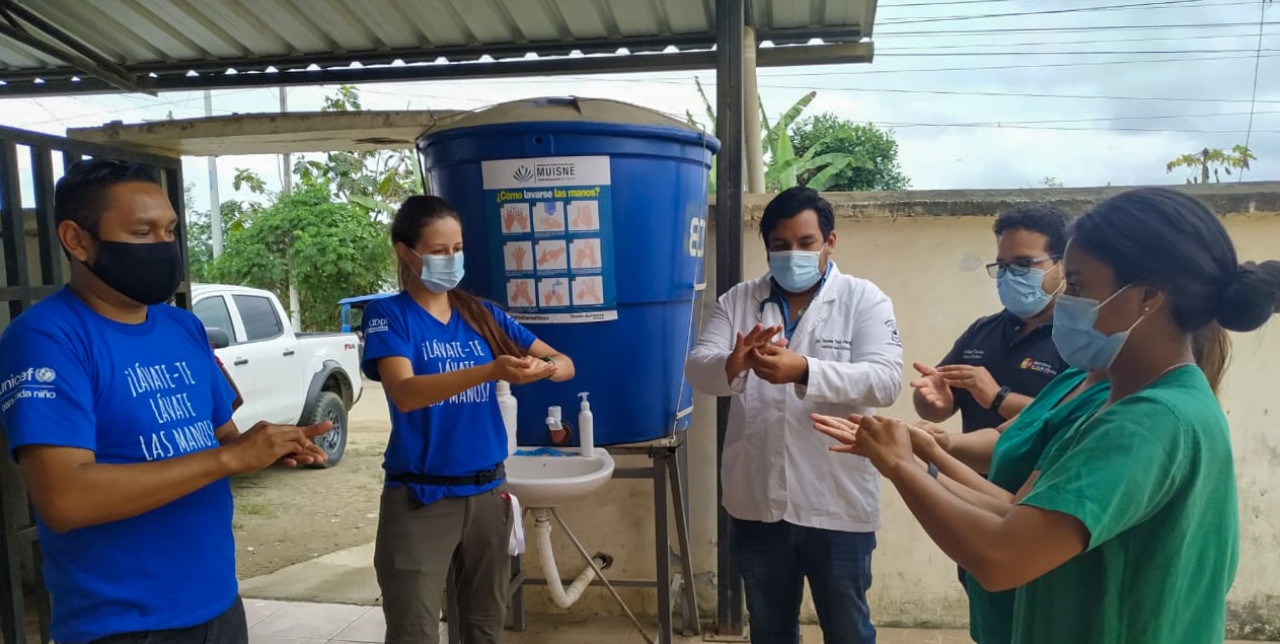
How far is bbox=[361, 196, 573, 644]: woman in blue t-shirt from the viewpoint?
6.64ft

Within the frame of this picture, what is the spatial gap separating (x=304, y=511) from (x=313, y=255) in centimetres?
777

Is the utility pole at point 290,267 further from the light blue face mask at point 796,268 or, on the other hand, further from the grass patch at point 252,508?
the light blue face mask at point 796,268

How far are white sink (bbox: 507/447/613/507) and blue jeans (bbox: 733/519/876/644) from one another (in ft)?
1.66

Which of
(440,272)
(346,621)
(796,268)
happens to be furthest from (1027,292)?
(346,621)

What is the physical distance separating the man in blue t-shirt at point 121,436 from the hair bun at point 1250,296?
5.00 ft

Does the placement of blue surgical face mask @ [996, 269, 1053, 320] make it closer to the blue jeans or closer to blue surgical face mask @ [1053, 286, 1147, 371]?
the blue jeans

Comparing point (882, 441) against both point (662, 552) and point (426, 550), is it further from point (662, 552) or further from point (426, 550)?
point (662, 552)

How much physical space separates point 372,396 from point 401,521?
35.9ft

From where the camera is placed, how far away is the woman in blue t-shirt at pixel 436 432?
2025 mm

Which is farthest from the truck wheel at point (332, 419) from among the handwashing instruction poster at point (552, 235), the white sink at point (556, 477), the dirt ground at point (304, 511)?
the handwashing instruction poster at point (552, 235)

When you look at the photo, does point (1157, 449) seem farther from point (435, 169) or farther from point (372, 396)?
point (372, 396)

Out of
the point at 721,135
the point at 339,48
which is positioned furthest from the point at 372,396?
the point at 721,135

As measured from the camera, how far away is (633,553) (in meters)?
3.50

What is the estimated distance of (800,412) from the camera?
222 centimetres
